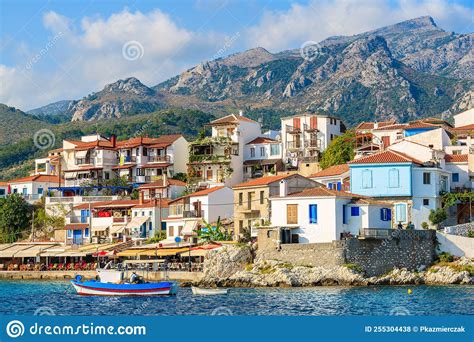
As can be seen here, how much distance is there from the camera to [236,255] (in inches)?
2459

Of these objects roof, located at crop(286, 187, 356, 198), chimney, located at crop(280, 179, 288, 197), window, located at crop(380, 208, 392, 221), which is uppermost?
chimney, located at crop(280, 179, 288, 197)

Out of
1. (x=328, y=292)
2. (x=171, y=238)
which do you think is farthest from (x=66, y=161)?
(x=328, y=292)

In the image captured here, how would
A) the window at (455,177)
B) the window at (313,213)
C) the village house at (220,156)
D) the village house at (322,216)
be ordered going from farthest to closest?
1. the village house at (220,156)
2. the window at (455,177)
3. the window at (313,213)
4. the village house at (322,216)

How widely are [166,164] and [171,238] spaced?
61.1 ft

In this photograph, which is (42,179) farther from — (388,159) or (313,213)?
(313,213)

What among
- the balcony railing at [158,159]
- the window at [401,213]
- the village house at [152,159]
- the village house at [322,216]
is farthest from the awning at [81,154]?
the window at [401,213]

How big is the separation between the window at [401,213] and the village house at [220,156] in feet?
90.8

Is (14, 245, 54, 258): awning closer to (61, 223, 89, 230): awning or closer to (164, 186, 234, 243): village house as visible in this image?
(61, 223, 89, 230): awning

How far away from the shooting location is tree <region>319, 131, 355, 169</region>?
282 feet

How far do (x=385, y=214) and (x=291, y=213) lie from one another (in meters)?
7.21

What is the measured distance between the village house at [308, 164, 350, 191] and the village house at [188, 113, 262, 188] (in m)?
16.1

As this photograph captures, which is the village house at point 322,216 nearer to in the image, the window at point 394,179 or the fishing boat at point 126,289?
the window at point 394,179

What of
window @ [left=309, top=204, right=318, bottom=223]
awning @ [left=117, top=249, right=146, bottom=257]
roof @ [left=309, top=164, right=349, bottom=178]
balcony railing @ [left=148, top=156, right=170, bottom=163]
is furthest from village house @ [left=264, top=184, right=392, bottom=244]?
balcony railing @ [left=148, top=156, right=170, bottom=163]

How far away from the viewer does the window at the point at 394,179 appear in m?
67.2
